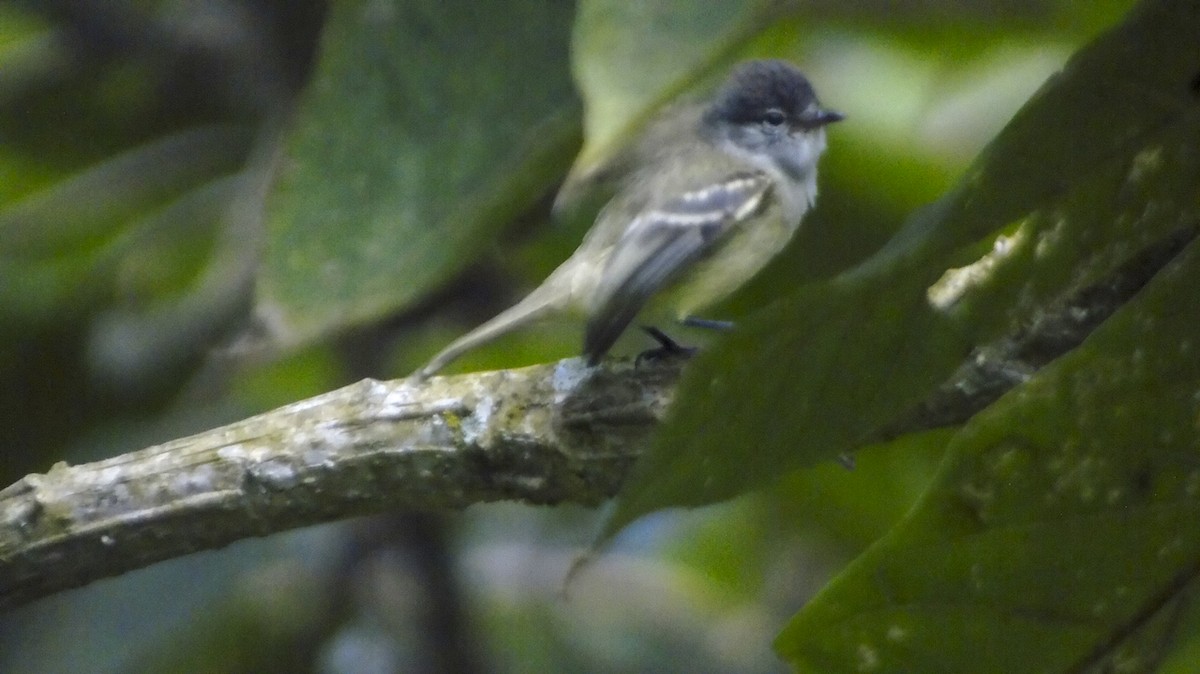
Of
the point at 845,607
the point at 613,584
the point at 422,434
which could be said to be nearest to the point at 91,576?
the point at 422,434

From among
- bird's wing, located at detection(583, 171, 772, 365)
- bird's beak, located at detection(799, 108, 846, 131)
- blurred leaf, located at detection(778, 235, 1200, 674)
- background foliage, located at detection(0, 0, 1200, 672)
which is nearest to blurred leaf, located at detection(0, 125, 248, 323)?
background foliage, located at detection(0, 0, 1200, 672)

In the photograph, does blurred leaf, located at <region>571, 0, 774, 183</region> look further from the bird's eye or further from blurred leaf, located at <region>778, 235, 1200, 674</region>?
the bird's eye

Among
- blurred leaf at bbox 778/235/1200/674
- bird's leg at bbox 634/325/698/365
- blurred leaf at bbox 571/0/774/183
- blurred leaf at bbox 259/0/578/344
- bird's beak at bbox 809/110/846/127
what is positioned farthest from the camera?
bird's beak at bbox 809/110/846/127

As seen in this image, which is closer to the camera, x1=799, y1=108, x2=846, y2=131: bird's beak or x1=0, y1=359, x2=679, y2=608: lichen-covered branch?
x1=0, y1=359, x2=679, y2=608: lichen-covered branch

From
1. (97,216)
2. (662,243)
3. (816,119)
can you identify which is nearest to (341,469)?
(662,243)

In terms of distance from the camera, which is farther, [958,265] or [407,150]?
[407,150]

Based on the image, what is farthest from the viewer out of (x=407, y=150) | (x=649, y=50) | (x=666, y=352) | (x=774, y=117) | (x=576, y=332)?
(x=774, y=117)

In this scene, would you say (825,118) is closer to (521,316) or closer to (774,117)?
(774,117)
